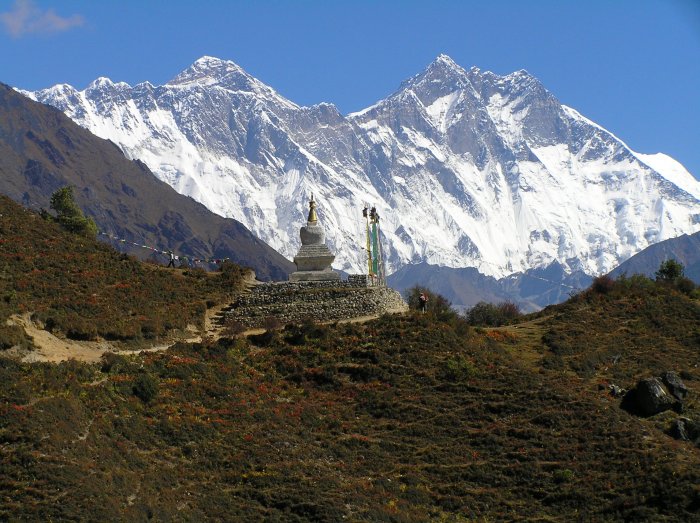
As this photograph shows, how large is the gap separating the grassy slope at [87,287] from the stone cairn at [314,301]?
97.9 inches

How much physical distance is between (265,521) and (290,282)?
29.7 meters

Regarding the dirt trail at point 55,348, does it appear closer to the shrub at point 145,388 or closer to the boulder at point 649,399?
the shrub at point 145,388

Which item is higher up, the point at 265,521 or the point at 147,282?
the point at 147,282

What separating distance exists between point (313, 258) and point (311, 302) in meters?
7.36

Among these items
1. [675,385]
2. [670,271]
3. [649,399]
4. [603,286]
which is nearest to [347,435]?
[649,399]

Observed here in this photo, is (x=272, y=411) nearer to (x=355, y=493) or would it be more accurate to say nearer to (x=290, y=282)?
(x=355, y=493)

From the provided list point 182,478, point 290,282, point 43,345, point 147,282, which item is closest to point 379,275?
point 290,282

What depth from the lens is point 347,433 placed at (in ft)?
173

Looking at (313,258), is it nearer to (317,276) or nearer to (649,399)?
(317,276)

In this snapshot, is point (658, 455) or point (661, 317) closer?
point (658, 455)

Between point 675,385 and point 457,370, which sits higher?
point 457,370

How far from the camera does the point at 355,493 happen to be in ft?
152

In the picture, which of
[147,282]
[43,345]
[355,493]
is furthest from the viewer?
[147,282]

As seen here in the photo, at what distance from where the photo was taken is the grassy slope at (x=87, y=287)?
58.6 m
